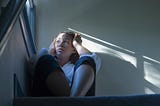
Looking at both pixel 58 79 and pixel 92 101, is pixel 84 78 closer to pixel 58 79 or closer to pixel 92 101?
pixel 58 79

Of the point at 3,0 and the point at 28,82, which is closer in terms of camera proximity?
the point at 3,0

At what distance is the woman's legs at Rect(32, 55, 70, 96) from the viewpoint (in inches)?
74.0

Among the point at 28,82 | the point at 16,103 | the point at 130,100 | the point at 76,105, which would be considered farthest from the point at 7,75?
the point at 28,82

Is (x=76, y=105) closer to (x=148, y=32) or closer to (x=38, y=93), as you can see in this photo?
(x=38, y=93)

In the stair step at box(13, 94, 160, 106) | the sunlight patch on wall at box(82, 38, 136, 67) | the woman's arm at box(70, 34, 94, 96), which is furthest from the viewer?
the sunlight patch on wall at box(82, 38, 136, 67)

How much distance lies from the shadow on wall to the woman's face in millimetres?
889

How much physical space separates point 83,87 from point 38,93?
26 centimetres

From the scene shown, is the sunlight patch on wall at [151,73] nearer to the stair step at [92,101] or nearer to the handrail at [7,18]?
the stair step at [92,101]

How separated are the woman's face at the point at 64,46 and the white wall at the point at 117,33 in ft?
2.92

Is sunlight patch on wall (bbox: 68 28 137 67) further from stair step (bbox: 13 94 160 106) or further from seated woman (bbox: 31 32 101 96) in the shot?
stair step (bbox: 13 94 160 106)

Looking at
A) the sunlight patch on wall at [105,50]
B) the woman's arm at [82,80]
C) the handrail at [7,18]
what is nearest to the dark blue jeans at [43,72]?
the woman's arm at [82,80]

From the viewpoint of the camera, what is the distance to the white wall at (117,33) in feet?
12.1

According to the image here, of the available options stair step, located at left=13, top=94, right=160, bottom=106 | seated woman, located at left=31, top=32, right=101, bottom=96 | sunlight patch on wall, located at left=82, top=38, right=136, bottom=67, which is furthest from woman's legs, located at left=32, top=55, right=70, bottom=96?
sunlight patch on wall, located at left=82, top=38, right=136, bottom=67

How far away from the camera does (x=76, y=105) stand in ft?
5.04
